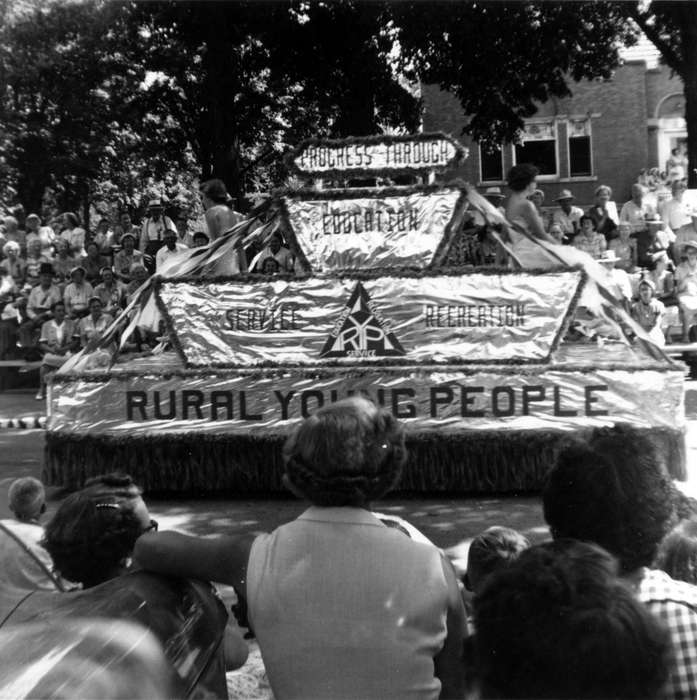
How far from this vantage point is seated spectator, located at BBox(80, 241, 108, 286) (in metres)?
16.1

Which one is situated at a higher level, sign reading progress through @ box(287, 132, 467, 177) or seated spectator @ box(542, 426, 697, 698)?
sign reading progress through @ box(287, 132, 467, 177)

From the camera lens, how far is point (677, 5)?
1752 cm

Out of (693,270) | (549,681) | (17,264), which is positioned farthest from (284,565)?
(17,264)

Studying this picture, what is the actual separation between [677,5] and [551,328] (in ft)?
40.0

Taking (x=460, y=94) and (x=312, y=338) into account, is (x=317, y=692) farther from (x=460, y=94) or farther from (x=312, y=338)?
(x=460, y=94)

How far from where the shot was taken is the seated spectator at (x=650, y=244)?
15.4m

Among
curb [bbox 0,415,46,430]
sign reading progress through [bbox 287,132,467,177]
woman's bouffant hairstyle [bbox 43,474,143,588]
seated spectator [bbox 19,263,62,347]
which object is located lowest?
curb [bbox 0,415,46,430]

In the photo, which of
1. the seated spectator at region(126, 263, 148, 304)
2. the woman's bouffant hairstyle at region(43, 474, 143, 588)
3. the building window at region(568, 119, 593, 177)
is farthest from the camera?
the building window at region(568, 119, 593, 177)

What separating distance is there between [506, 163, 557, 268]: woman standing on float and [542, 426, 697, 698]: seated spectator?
501 cm

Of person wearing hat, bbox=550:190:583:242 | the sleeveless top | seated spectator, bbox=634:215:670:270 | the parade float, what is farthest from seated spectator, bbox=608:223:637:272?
the sleeveless top

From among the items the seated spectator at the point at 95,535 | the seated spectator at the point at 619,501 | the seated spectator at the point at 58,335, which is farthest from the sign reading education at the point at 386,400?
the seated spectator at the point at 58,335

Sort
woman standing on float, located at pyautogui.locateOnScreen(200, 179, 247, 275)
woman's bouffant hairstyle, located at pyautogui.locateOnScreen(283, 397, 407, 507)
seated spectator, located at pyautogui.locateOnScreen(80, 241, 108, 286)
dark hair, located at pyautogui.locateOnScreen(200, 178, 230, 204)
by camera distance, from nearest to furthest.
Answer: woman's bouffant hairstyle, located at pyautogui.locateOnScreen(283, 397, 407, 507), woman standing on float, located at pyautogui.locateOnScreen(200, 179, 247, 275), dark hair, located at pyautogui.locateOnScreen(200, 178, 230, 204), seated spectator, located at pyautogui.locateOnScreen(80, 241, 108, 286)

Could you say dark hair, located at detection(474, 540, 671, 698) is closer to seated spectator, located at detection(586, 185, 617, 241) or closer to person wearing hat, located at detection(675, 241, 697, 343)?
person wearing hat, located at detection(675, 241, 697, 343)

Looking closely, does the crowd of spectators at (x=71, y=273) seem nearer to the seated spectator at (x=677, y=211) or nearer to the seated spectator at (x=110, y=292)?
the seated spectator at (x=110, y=292)
